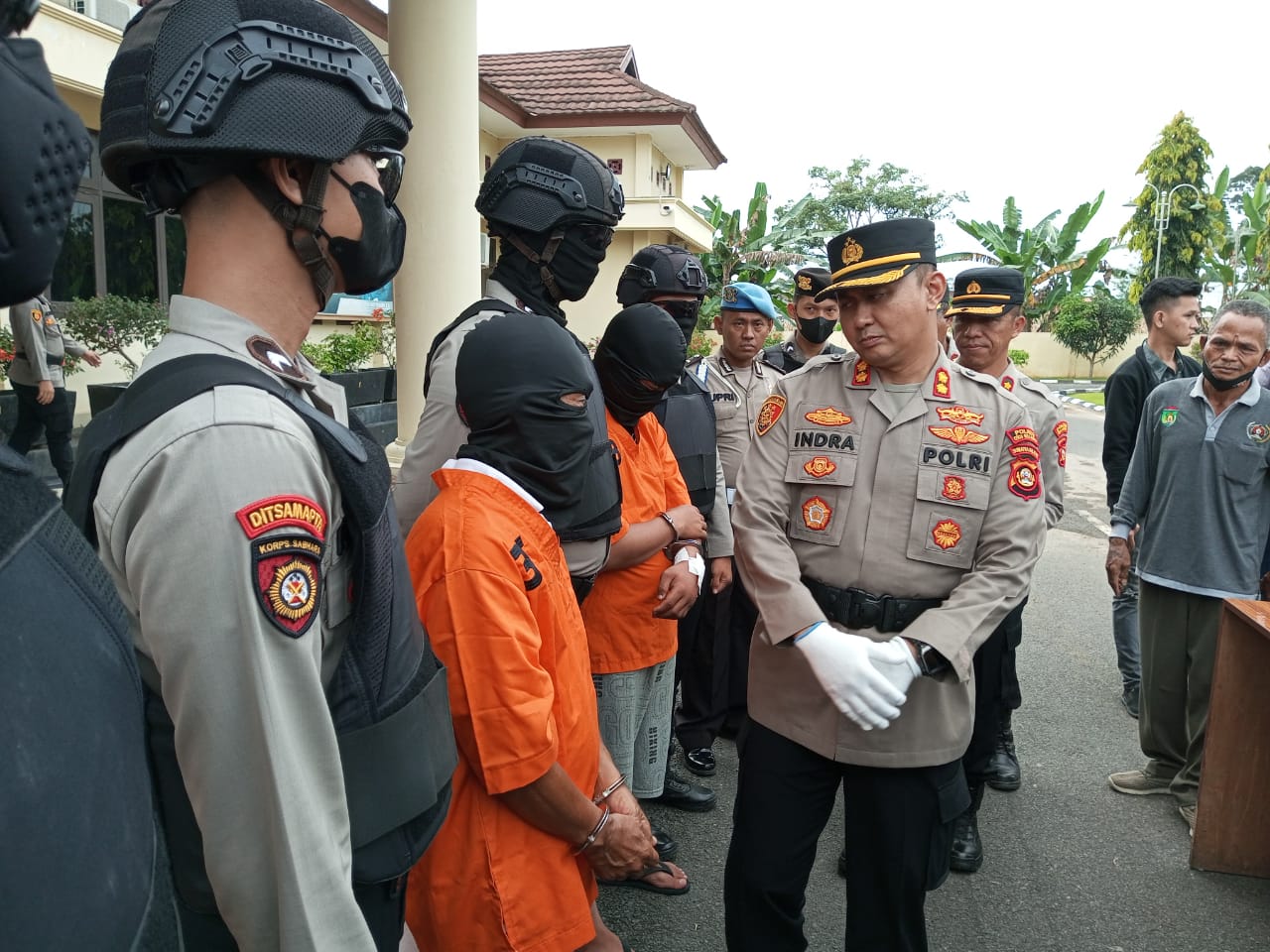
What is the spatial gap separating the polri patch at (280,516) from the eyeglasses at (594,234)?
1.77 meters

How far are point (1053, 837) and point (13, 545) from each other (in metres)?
3.76

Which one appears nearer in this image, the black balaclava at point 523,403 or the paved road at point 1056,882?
the black balaclava at point 523,403

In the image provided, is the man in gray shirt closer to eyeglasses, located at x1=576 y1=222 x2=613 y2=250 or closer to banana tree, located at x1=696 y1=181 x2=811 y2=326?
eyeglasses, located at x1=576 y1=222 x2=613 y2=250

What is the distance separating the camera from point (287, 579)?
3.14 feet

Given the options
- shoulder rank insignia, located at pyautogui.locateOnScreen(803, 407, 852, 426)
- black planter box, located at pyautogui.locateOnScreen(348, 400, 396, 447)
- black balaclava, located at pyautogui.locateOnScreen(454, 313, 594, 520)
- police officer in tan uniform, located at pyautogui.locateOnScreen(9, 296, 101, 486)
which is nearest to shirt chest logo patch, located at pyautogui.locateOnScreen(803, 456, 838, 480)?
shoulder rank insignia, located at pyautogui.locateOnScreen(803, 407, 852, 426)

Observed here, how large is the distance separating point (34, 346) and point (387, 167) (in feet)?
22.7

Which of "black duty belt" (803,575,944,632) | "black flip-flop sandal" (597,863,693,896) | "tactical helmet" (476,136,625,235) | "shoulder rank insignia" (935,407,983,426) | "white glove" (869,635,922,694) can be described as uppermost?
"tactical helmet" (476,136,625,235)

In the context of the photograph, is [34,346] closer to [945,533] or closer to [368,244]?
[368,244]

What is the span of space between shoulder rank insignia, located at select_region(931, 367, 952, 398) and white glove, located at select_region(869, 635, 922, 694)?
2.36ft

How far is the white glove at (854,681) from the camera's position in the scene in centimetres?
204

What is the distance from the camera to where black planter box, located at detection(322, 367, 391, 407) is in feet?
31.2

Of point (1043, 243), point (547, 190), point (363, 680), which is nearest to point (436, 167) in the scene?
point (547, 190)

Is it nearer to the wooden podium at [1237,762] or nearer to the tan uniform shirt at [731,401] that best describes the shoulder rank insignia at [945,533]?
the wooden podium at [1237,762]

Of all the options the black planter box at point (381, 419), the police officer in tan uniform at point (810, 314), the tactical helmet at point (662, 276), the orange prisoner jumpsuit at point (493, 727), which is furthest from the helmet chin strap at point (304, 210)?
the black planter box at point (381, 419)
